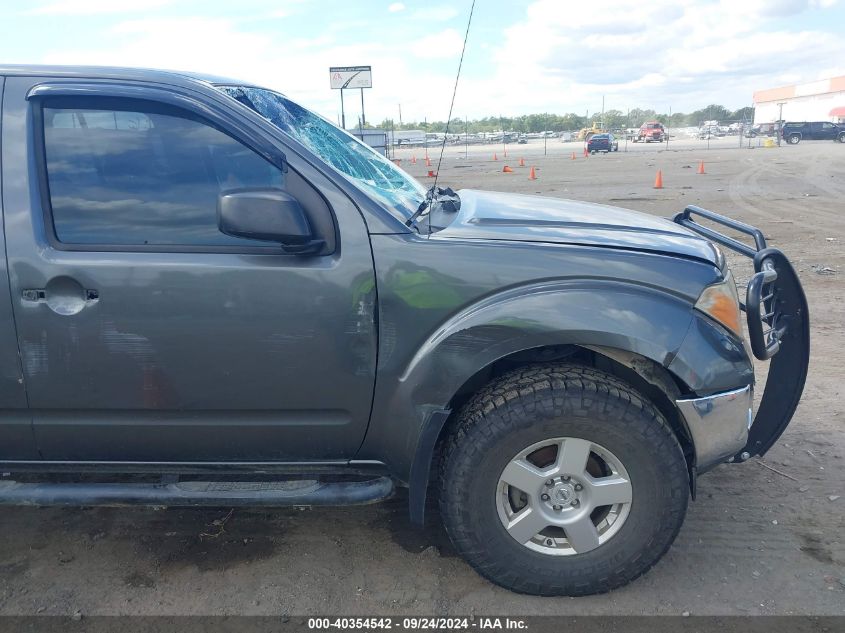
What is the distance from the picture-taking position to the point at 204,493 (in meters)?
2.62

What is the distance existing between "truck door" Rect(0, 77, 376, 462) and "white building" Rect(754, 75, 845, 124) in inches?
2928

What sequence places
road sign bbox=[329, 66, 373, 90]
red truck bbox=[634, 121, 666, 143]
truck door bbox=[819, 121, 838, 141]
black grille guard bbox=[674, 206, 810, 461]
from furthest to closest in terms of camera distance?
red truck bbox=[634, 121, 666, 143] → truck door bbox=[819, 121, 838, 141] → road sign bbox=[329, 66, 373, 90] → black grille guard bbox=[674, 206, 810, 461]

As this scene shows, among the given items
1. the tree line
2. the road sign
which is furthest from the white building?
the road sign

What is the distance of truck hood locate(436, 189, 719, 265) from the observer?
103 inches

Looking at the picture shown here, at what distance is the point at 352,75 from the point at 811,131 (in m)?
29.8

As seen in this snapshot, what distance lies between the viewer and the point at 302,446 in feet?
8.80

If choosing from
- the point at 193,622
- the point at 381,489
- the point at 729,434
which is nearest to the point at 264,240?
the point at 381,489

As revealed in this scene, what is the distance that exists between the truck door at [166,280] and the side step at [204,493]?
0.69 ft

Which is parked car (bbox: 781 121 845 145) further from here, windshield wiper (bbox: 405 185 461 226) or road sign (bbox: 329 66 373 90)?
windshield wiper (bbox: 405 185 461 226)

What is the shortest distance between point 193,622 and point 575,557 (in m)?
1.45

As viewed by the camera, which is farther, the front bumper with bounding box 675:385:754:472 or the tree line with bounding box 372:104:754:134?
the tree line with bounding box 372:104:754:134

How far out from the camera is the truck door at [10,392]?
8.13ft

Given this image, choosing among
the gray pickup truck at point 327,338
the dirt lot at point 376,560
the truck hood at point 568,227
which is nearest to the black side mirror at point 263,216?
the gray pickup truck at point 327,338

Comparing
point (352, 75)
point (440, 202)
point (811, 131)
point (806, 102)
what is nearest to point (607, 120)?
point (806, 102)
